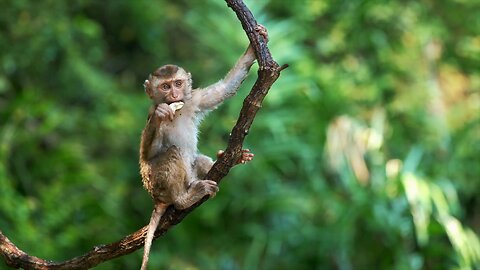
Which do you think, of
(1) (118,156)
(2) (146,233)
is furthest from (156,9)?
(2) (146,233)

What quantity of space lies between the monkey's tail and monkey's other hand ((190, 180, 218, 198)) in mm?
181

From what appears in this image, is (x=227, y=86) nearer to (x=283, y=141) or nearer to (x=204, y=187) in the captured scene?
(x=204, y=187)

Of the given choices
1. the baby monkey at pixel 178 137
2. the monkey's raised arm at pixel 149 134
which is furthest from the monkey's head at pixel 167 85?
the monkey's raised arm at pixel 149 134

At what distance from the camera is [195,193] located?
4.03 metres

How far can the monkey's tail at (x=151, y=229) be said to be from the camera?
3738mm

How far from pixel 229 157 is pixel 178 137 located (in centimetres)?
80

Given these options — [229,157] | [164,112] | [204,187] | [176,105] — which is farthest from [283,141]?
[229,157]

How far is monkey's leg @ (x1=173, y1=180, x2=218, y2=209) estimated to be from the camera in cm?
396

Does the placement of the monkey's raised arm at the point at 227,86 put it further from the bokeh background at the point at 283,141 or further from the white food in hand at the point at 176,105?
the bokeh background at the point at 283,141

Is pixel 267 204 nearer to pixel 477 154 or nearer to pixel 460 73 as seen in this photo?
pixel 477 154

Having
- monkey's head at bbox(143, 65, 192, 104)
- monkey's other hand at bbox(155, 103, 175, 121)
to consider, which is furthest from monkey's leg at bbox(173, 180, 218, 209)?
monkey's head at bbox(143, 65, 192, 104)

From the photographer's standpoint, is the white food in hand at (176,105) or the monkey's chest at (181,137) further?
the monkey's chest at (181,137)

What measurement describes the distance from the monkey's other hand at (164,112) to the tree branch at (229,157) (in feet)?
1.07

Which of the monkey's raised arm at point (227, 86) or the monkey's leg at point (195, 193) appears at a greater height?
the monkey's raised arm at point (227, 86)
